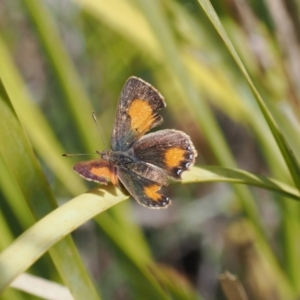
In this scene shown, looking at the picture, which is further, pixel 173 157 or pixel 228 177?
pixel 173 157

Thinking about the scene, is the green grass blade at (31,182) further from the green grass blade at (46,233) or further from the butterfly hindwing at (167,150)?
the butterfly hindwing at (167,150)

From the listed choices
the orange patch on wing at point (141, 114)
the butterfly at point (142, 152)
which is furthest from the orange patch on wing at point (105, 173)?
the orange patch on wing at point (141, 114)

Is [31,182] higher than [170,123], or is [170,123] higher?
[31,182]

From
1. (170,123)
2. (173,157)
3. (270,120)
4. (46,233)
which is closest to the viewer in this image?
(46,233)

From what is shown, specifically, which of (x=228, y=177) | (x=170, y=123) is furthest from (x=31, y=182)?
(x=170, y=123)

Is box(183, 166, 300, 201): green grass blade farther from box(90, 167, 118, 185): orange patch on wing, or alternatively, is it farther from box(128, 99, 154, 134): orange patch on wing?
box(128, 99, 154, 134): orange patch on wing

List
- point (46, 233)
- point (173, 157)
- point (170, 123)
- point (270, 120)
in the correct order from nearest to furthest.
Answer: point (46, 233) → point (270, 120) → point (173, 157) → point (170, 123)

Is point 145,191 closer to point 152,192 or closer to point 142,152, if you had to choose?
point 152,192
